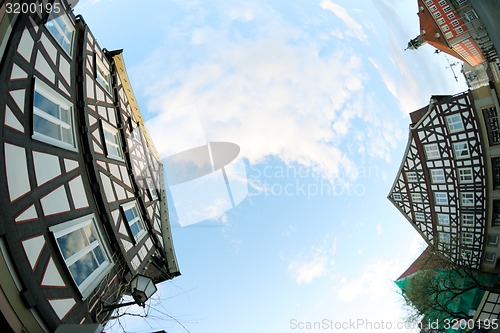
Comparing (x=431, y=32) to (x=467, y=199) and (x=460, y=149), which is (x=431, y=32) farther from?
(x=467, y=199)

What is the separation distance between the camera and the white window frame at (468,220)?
26212 mm

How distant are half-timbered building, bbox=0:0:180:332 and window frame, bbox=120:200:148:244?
5cm

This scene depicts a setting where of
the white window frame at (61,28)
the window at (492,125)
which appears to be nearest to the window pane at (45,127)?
the white window frame at (61,28)

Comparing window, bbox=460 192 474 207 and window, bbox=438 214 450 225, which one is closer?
window, bbox=460 192 474 207

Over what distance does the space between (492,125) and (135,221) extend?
27.1 meters

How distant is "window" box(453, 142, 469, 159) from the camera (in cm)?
2466

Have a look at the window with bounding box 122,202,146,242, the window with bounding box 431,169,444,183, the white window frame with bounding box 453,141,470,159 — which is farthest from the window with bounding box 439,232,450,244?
the window with bounding box 122,202,146,242

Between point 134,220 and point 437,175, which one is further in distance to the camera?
point 437,175

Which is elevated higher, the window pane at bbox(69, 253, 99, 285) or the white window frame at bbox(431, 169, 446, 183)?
the window pane at bbox(69, 253, 99, 285)

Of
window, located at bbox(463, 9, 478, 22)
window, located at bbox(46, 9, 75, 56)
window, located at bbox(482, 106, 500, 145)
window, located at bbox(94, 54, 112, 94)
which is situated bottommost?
window, located at bbox(482, 106, 500, 145)

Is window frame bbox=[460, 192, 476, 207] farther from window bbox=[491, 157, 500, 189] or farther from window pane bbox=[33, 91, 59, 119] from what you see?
window pane bbox=[33, 91, 59, 119]

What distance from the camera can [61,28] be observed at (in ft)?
34.6

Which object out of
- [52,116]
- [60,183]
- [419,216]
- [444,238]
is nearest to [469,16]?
[419,216]

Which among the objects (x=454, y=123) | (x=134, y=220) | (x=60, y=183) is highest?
(x=60, y=183)
